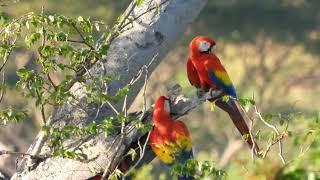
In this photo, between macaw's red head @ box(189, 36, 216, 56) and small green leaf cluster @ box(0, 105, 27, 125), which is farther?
macaw's red head @ box(189, 36, 216, 56)

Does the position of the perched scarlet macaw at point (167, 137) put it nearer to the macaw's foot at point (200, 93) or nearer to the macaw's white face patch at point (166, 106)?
the macaw's white face patch at point (166, 106)

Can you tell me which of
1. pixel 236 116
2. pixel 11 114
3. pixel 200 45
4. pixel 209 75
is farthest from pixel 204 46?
pixel 11 114

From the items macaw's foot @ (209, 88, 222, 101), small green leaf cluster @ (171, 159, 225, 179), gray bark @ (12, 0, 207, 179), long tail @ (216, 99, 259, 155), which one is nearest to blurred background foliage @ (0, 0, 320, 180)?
long tail @ (216, 99, 259, 155)

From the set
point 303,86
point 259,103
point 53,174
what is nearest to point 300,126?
point 53,174

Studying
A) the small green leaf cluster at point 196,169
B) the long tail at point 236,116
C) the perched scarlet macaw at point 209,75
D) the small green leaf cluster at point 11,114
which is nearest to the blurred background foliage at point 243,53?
the perched scarlet macaw at point 209,75

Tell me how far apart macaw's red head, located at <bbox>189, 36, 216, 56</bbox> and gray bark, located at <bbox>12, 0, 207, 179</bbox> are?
474 millimetres

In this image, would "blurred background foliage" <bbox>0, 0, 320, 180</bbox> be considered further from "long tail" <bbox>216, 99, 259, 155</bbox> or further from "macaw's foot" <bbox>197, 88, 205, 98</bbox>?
"macaw's foot" <bbox>197, 88, 205, 98</bbox>

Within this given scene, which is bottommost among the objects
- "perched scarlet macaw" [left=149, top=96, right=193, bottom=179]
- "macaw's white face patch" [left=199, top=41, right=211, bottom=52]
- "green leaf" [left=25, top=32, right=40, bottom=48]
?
"perched scarlet macaw" [left=149, top=96, right=193, bottom=179]

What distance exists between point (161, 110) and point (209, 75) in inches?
22.2

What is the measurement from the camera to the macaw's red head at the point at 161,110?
229cm

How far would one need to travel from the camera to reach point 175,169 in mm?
1979

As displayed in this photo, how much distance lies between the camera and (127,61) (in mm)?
2309

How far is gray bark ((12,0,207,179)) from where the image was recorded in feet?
7.30

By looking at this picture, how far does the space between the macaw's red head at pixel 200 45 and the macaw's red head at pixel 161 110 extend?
560 millimetres
